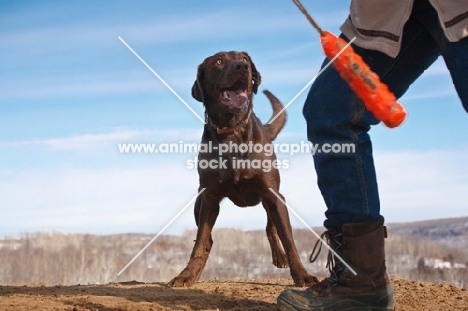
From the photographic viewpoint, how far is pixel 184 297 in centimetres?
458

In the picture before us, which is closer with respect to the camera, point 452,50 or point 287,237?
point 452,50

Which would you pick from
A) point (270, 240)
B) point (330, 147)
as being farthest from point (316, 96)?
point (270, 240)

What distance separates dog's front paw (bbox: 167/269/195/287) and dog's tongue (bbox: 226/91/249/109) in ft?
5.40

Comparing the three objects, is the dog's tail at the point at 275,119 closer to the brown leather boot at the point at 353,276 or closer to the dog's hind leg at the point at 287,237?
the dog's hind leg at the point at 287,237

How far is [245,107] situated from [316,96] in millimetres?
2652

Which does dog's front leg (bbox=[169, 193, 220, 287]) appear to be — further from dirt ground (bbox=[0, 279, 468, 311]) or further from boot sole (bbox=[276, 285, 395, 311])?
boot sole (bbox=[276, 285, 395, 311])

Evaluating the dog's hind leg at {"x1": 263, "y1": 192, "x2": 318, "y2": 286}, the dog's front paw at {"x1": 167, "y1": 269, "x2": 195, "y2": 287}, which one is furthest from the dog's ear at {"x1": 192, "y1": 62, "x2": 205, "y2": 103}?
the dog's front paw at {"x1": 167, "y1": 269, "x2": 195, "y2": 287}

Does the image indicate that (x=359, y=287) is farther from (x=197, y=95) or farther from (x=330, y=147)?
(x=197, y=95)

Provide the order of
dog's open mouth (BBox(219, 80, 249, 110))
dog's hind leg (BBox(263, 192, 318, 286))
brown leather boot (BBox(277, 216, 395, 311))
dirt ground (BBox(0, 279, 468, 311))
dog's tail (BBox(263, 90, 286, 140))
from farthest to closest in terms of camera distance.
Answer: dog's tail (BBox(263, 90, 286, 140)) < dog's open mouth (BBox(219, 80, 249, 110)) < dog's hind leg (BBox(263, 192, 318, 286)) < dirt ground (BBox(0, 279, 468, 311)) < brown leather boot (BBox(277, 216, 395, 311))

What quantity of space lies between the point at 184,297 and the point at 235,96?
2.24 metres

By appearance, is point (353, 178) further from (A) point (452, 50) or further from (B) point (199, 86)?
(B) point (199, 86)

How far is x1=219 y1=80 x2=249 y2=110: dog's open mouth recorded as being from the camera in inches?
235

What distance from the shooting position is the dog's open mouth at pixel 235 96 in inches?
235

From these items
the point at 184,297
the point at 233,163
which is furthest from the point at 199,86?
the point at 184,297
